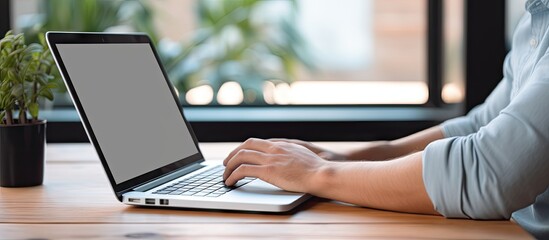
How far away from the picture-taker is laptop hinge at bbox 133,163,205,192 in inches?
46.1

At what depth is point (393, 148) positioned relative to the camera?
151 cm

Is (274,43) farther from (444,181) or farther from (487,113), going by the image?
(444,181)

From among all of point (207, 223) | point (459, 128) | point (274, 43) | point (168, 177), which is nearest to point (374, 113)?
point (274, 43)

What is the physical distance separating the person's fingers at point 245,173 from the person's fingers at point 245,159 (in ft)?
0.04

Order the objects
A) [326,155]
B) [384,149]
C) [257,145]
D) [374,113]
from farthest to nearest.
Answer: [374,113]
[384,149]
[326,155]
[257,145]

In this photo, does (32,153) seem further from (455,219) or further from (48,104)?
(48,104)

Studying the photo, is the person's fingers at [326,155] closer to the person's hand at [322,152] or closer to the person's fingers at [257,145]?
the person's hand at [322,152]

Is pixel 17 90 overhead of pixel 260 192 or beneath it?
overhead

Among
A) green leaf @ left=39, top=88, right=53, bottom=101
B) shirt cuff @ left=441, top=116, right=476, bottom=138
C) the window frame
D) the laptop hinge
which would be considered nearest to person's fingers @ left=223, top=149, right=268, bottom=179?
the laptop hinge

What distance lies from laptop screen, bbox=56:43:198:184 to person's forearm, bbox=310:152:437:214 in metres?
0.29

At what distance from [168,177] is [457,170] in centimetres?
47

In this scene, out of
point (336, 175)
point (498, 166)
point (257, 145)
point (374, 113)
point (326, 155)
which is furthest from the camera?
point (374, 113)

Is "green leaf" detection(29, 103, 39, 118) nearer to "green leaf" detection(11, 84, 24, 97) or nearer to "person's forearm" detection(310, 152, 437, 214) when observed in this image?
"green leaf" detection(11, 84, 24, 97)

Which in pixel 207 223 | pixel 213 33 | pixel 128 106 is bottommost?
pixel 207 223
